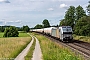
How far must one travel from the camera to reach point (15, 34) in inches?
5221

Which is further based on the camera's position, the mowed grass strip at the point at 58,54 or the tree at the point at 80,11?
the tree at the point at 80,11

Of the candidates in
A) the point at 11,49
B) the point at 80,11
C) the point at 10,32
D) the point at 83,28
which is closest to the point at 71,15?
the point at 80,11

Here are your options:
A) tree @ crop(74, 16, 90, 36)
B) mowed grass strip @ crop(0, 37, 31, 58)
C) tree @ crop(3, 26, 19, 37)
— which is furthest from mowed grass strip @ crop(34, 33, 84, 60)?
tree @ crop(3, 26, 19, 37)

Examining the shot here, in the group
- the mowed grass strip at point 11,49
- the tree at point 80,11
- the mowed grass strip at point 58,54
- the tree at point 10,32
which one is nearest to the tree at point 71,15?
the tree at point 80,11

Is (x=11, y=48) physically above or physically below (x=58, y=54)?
below

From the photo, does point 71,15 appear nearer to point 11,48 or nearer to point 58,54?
point 11,48

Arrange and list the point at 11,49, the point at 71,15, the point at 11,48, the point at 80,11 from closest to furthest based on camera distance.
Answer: the point at 11,49, the point at 11,48, the point at 80,11, the point at 71,15

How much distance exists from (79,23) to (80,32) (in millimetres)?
4841

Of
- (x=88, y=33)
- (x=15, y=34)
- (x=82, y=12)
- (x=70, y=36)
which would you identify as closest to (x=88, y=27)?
(x=88, y=33)

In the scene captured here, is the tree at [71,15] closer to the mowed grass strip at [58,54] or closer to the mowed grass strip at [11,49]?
the mowed grass strip at [11,49]

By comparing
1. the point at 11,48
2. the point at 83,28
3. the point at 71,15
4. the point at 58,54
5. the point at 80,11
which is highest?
the point at 80,11

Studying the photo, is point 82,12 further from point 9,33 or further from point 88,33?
point 9,33

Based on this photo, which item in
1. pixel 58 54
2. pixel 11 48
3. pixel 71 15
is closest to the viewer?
pixel 58 54

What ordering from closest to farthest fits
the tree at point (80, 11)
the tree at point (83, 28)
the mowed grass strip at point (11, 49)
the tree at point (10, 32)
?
1. the mowed grass strip at point (11, 49)
2. the tree at point (83, 28)
3. the tree at point (80, 11)
4. the tree at point (10, 32)
